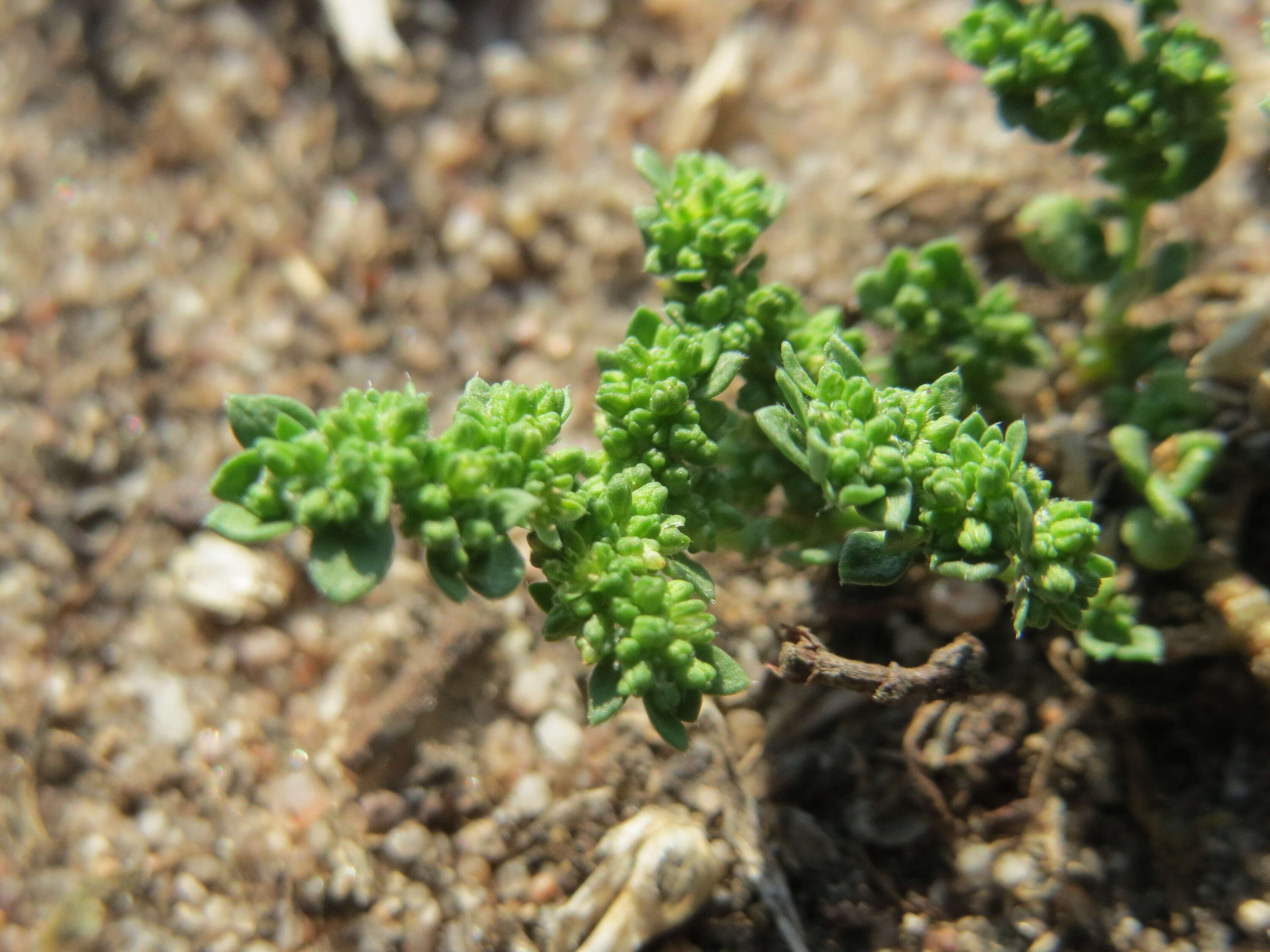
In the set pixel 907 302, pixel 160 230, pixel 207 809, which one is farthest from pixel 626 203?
pixel 207 809

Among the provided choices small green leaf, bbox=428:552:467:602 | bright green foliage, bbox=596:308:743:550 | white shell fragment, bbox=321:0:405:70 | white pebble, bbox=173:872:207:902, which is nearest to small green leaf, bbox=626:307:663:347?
bright green foliage, bbox=596:308:743:550

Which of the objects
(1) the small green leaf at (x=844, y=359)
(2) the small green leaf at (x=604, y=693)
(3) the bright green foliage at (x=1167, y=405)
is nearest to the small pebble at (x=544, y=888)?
(2) the small green leaf at (x=604, y=693)

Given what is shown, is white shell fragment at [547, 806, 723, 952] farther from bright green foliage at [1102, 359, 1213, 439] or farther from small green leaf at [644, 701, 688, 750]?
bright green foliage at [1102, 359, 1213, 439]

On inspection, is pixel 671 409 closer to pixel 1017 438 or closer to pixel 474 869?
pixel 1017 438

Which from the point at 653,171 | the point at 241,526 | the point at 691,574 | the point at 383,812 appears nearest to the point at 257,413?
the point at 241,526

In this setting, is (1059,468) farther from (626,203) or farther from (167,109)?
(167,109)
